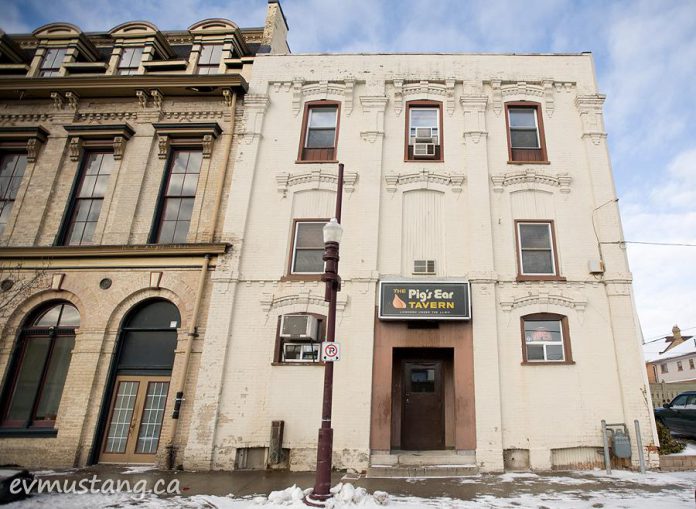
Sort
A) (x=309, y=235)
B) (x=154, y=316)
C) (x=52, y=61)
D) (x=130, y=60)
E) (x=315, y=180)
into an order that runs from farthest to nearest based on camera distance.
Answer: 1. (x=52, y=61)
2. (x=130, y=60)
3. (x=315, y=180)
4. (x=309, y=235)
5. (x=154, y=316)

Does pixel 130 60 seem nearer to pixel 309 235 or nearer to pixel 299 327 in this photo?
pixel 309 235

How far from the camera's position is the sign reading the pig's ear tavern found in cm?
1048

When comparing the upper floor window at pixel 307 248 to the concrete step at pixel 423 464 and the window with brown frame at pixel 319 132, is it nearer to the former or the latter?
the window with brown frame at pixel 319 132

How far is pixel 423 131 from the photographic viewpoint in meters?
12.9

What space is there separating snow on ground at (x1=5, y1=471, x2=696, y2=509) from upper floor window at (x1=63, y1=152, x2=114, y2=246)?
7.80 meters

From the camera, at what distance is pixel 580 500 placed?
716 centimetres

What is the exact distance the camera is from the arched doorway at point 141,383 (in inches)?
415

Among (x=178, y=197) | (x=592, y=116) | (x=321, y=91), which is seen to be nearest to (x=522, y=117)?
(x=592, y=116)

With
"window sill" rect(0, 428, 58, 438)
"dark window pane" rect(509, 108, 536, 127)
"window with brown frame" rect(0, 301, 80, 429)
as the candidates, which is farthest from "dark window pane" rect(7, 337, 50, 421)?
"dark window pane" rect(509, 108, 536, 127)

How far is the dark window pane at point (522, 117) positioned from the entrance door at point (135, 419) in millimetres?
12502

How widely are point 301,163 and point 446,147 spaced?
436cm

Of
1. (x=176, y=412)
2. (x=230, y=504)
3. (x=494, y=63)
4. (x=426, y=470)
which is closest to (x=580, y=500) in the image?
(x=426, y=470)

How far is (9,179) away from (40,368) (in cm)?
643

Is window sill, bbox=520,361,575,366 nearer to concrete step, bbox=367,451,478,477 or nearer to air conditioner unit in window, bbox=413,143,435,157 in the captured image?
concrete step, bbox=367,451,478,477
